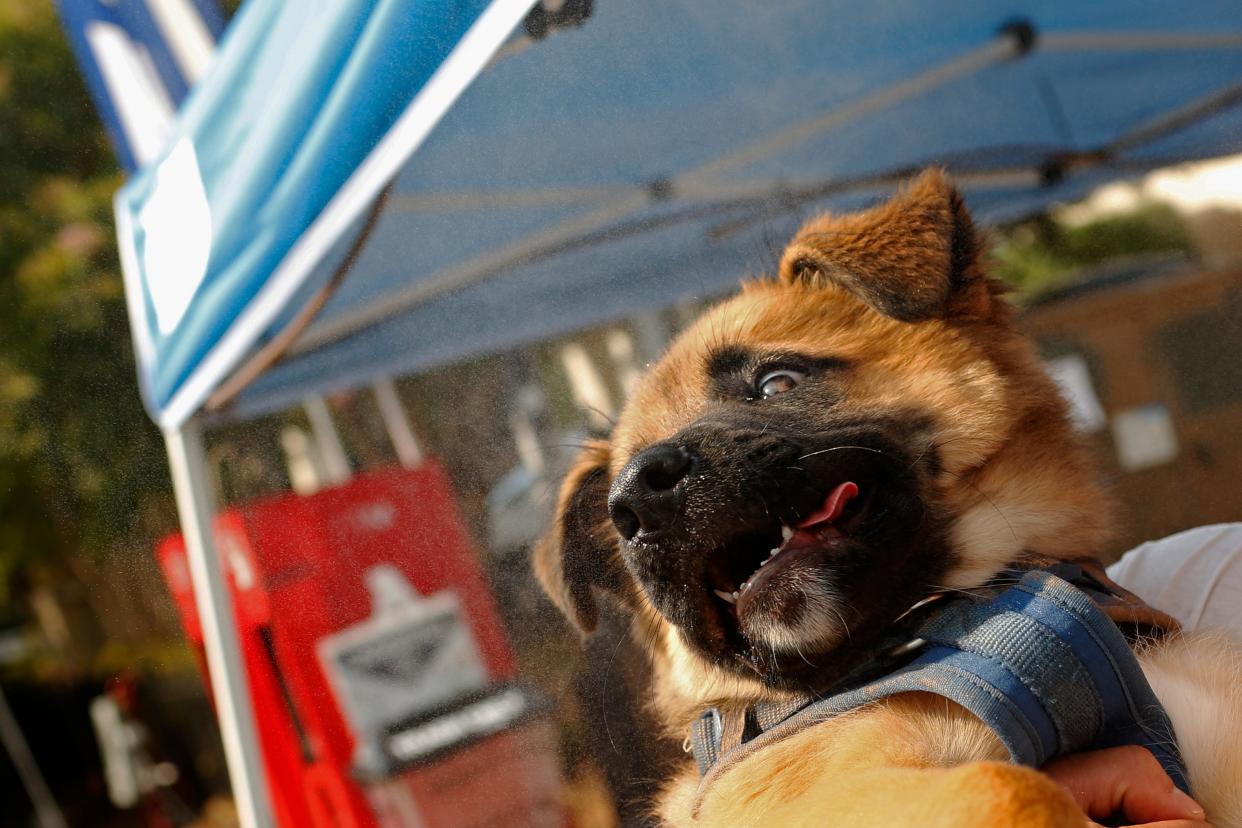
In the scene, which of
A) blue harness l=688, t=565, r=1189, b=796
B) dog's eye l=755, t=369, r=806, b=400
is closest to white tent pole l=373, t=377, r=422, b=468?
dog's eye l=755, t=369, r=806, b=400

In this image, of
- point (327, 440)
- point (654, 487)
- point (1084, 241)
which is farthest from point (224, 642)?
point (1084, 241)

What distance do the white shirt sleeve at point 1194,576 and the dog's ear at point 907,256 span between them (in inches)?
28.4

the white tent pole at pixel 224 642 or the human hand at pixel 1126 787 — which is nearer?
the human hand at pixel 1126 787

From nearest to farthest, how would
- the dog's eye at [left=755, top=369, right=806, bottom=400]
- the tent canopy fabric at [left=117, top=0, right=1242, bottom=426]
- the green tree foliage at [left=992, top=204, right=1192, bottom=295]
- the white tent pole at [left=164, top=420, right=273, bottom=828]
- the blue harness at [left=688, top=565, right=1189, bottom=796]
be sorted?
the blue harness at [left=688, top=565, right=1189, bottom=796], the tent canopy fabric at [left=117, top=0, right=1242, bottom=426], the dog's eye at [left=755, top=369, right=806, bottom=400], the white tent pole at [left=164, top=420, right=273, bottom=828], the green tree foliage at [left=992, top=204, right=1192, bottom=295]

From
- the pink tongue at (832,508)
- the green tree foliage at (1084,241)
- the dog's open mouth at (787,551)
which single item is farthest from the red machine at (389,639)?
the green tree foliage at (1084,241)

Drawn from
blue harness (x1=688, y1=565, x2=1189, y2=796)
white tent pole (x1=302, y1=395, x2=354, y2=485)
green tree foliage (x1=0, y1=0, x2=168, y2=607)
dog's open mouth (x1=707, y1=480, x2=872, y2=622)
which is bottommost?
blue harness (x1=688, y1=565, x2=1189, y2=796)

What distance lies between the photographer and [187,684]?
6.10m

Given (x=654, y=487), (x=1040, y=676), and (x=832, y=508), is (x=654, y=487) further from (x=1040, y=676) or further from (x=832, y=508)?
(x=1040, y=676)

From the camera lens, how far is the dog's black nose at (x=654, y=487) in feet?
4.88

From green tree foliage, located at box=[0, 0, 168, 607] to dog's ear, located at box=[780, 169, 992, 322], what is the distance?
185 centimetres

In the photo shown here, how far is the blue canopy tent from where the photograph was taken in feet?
4.79

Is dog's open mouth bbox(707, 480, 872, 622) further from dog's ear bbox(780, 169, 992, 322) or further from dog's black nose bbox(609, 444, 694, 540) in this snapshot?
dog's ear bbox(780, 169, 992, 322)

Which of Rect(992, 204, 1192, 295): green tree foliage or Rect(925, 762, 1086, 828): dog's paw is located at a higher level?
Rect(925, 762, 1086, 828): dog's paw

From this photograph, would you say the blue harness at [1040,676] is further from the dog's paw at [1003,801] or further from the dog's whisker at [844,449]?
the dog's whisker at [844,449]
